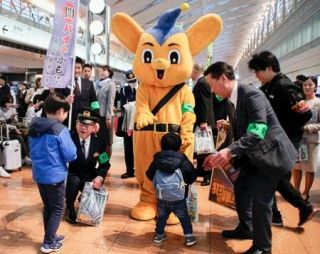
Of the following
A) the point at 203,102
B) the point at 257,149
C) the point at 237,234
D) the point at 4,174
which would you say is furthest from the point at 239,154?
the point at 4,174

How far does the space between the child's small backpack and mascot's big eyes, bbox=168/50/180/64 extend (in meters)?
1.12

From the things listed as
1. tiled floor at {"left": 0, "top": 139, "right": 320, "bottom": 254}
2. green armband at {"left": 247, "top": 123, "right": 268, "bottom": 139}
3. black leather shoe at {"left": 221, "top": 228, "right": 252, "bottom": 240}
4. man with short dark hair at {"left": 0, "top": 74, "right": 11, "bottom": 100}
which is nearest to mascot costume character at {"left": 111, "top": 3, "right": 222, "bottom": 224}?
tiled floor at {"left": 0, "top": 139, "right": 320, "bottom": 254}

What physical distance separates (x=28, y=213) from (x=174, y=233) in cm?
155

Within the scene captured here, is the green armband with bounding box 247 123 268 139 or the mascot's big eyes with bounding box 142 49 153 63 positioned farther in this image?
the mascot's big eyes with bounding box 142 49 153 63

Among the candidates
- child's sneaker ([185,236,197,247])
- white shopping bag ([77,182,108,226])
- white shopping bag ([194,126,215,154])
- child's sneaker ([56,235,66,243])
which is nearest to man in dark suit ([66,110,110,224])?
white shopping bag ([77,182,108,226])

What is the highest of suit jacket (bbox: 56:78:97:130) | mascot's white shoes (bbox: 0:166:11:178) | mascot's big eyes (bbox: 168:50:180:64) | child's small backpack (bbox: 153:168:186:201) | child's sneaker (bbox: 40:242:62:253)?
mascot's big eyes (bbox: 168:50:180:64)

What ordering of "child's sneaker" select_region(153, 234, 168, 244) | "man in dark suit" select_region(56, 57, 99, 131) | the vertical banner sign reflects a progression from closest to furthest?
1. "child's sneaker" select_region(153, 234, 168, 244)
2. the vertical banner sign
3. "man in dark suit" select_region(56, 57, 99, 131)

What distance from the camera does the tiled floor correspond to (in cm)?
302

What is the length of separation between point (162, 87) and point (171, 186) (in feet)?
3.63

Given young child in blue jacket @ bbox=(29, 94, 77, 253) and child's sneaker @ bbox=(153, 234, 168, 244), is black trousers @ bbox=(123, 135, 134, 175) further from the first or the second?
young child in blue jacket @ bbox=(29, 94, 77, 253)

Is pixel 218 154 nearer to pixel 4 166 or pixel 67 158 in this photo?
pixel 67 158

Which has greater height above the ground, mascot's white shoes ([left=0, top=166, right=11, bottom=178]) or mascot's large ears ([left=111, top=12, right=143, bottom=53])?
mascot's large ears ([left=111, top=12, right=143, bottom=53])

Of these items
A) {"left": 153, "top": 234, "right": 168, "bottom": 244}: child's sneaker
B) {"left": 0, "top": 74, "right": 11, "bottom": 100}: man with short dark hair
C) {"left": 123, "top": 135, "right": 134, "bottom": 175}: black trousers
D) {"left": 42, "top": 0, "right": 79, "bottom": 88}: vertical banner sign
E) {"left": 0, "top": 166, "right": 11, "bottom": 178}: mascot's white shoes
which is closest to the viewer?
{"left": 153, "top": 234, "right": 168, "bottom": 244}: child's sneaker

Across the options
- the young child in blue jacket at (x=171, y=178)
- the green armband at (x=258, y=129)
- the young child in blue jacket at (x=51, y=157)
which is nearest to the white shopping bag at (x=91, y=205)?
the young child in blue jacket at (x=51, y=157)
